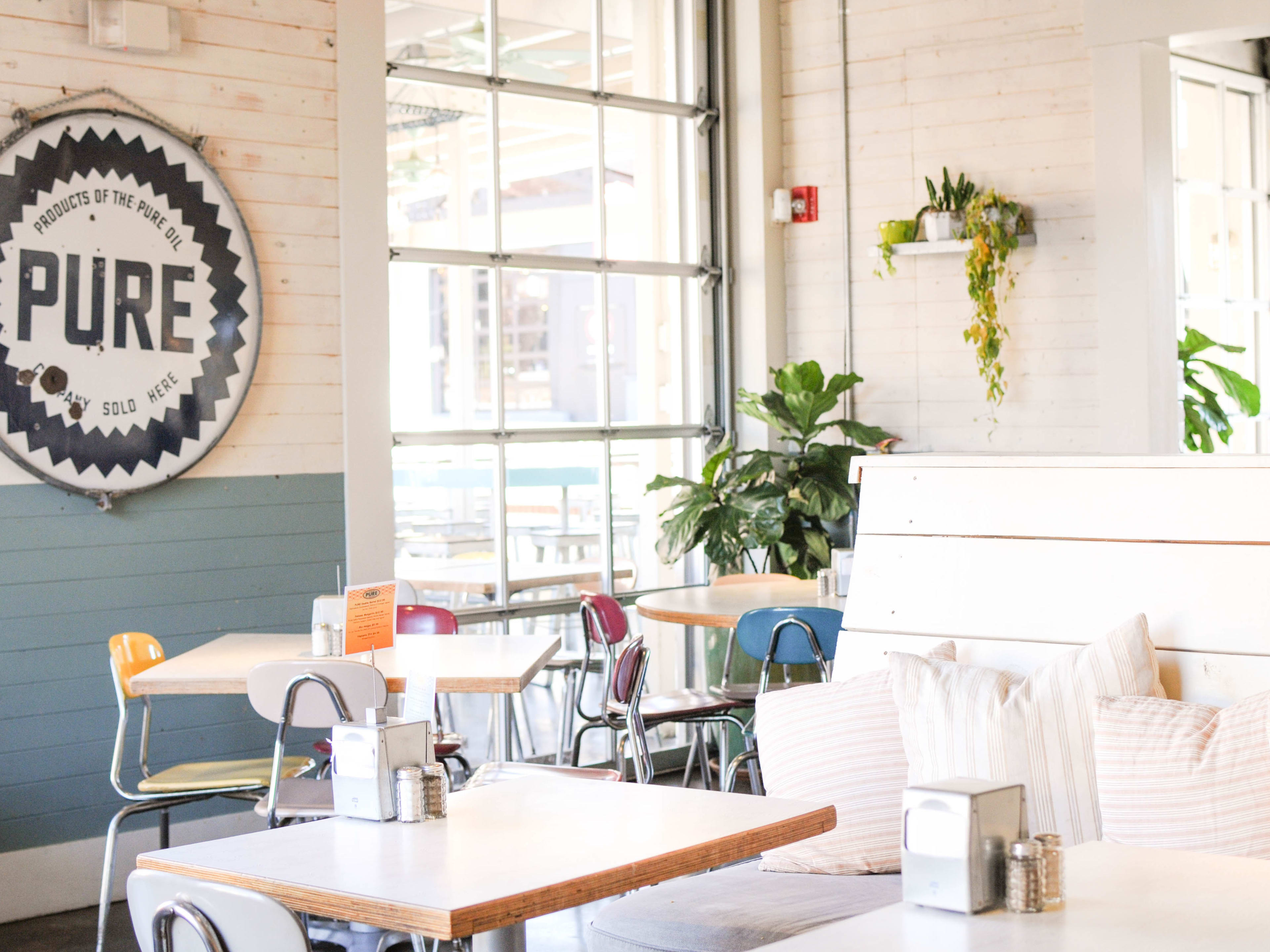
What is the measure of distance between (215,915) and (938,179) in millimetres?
4865

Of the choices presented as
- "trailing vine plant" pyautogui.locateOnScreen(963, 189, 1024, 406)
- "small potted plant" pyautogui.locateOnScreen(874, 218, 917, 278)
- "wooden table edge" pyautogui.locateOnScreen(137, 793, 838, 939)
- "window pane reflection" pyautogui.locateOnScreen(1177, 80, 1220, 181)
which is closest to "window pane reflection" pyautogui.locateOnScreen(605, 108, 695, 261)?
"small potted plant" pyautogui.locateOnScreen(874, 218, 917, 278)

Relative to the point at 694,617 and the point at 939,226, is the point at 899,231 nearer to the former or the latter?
the point at 939,226

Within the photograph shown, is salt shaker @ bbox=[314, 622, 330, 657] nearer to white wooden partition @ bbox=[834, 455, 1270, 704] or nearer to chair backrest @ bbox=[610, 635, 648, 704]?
chair backrest @ bbox=[610, 635, 648, 704]

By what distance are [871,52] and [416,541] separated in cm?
287

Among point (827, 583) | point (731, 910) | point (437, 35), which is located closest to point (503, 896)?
point (731, 910)

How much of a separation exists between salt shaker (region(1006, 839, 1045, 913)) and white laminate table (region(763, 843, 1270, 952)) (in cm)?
1

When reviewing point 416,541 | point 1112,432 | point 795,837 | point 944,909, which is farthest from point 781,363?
point 944,909

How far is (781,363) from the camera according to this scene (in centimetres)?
646

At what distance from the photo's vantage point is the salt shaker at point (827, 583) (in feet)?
16.1

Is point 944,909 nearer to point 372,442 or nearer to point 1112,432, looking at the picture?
point 372,442

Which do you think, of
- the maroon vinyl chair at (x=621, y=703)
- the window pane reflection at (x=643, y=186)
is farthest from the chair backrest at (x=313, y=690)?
the window pane reflection at (x=643, y=186)

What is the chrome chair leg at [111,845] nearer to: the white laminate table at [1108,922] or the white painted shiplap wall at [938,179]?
the white laminate table at [1108,922]

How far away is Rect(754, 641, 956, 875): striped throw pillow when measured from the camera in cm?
284

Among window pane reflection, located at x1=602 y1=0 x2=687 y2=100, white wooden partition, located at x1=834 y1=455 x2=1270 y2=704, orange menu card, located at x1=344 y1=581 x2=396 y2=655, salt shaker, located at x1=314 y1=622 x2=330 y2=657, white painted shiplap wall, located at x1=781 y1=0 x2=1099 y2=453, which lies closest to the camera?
white wooden partition, located at x1=834 y1=455 x2=1270 y2=704
